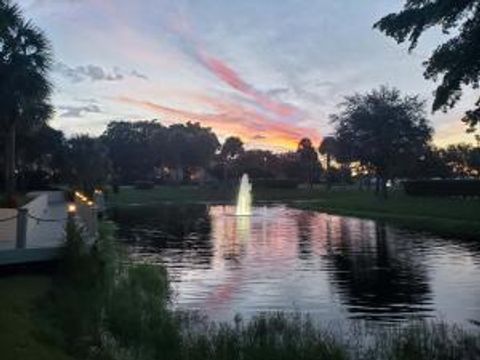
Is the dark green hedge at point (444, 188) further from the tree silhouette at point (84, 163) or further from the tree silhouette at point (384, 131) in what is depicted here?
the tree silhouette at point (84, 163)

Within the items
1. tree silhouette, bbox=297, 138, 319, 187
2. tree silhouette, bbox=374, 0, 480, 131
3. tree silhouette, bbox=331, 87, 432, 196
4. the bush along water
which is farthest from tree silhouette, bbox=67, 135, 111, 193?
tree silhouette, bbox=297, 138, 319, 187

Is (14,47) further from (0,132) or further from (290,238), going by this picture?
(290,238)

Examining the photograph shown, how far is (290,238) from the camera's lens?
129 ft

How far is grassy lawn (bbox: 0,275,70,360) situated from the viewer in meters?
11.1

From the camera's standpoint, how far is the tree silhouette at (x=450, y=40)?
1341 inches

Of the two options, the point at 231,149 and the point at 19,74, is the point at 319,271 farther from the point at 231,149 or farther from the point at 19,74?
the point at 231,149

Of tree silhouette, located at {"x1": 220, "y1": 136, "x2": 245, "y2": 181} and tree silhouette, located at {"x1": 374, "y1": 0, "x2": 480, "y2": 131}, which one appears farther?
tree silhouette, located at {"x1": 220, "y1": 136, "x2": 245, "y2": 181}

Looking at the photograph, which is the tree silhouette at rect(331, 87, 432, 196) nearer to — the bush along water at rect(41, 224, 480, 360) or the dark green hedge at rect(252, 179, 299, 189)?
the dark green hedge at rect(252, 179, 299, 189)

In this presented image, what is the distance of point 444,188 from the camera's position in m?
66.9

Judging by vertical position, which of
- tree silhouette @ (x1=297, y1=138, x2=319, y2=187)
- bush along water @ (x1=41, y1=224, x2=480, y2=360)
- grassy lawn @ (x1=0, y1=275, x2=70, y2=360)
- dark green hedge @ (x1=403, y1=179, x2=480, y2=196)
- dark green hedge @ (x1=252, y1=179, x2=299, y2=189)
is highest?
tree silhouette @ (x1=297, y1=138, x2=319, y2=187)

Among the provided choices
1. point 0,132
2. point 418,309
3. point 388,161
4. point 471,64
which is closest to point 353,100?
point 388,161

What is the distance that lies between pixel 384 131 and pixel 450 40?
41.9 m

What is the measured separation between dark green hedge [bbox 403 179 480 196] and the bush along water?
162 ft

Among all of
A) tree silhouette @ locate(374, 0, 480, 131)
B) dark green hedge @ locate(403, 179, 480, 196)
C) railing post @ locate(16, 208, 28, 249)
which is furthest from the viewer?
dark green hedge @ locate(403, 179, 480, 196)
